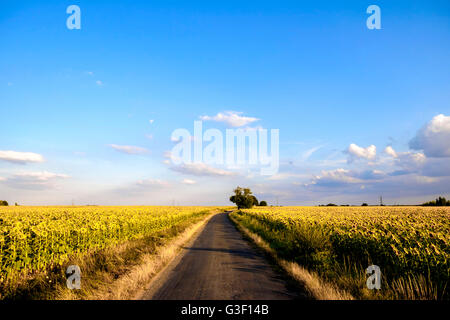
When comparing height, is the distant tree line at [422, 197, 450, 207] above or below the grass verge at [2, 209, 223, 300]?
below

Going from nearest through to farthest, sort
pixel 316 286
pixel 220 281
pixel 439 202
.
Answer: pixel 316 286, pixel 220 281, pixel 439 202

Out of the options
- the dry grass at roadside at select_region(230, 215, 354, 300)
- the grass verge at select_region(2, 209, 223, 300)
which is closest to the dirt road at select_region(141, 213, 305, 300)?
the dry grass at roadside at select_region(230, 215, 354, 300)

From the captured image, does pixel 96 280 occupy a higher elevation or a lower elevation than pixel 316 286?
lower

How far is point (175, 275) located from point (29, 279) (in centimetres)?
432

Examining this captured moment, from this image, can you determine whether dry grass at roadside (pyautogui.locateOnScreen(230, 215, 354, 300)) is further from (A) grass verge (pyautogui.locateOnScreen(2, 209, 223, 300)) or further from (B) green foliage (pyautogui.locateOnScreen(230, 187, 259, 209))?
(B) green foliage (pyautogui.locateOnScreen(230, 187, 259, 209))

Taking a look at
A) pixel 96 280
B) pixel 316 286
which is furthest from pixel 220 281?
pixel 96 280

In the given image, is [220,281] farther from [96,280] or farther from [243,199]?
[243,199]

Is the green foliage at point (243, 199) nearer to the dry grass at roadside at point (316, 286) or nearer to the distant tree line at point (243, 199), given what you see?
the distant tree line at point (243, 199)

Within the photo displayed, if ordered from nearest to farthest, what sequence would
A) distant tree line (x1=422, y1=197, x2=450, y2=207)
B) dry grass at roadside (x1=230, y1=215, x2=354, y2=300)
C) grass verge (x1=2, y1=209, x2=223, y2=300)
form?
1. dry grass at roadside (x1=230, y1=215, x2=354, y2=300)
2. grass verge (x1=2, y1=209, x2=223, y2=300)
3. distant tree line (x1=422, y1=197, x2=450, y2=207)

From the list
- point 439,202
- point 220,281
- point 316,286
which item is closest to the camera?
point 316,286

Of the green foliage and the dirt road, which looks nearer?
the dirt road

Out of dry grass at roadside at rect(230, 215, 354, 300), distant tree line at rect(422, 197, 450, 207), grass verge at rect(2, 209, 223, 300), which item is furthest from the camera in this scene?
distant tree line at rect(422, 197, 450, 207)
